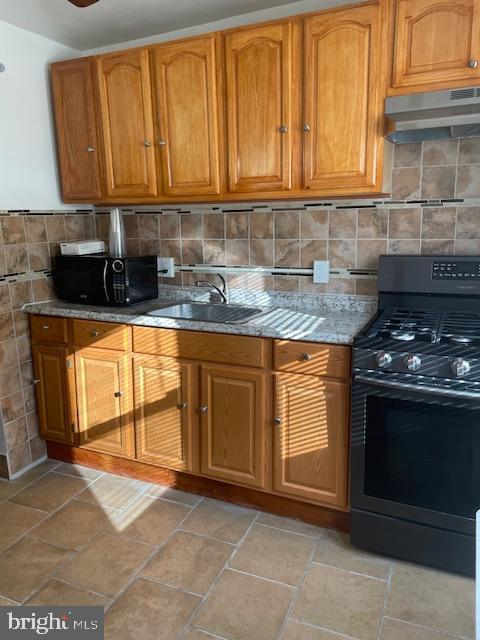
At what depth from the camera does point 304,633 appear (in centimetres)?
172

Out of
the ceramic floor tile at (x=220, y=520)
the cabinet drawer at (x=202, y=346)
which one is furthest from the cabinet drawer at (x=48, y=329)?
the ceramic floor tile at (x=220, y=520)

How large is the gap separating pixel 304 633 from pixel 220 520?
729 millimetres

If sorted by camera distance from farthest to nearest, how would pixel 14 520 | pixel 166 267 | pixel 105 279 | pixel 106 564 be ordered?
pixel 166 267
pixel 105 279
pixel 14 520
pixel 106 564

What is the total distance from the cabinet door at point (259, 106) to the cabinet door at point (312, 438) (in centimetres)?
95

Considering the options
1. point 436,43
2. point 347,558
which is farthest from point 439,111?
point 347,558

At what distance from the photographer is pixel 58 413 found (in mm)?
2846

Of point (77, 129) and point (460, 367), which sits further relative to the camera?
point (77, 129)

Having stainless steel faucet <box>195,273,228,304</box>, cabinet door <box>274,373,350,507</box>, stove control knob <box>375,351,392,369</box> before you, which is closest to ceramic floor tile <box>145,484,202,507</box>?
cabinet door <box>274,373,350,507</box>

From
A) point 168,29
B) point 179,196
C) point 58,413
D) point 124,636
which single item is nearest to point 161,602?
point 124,636

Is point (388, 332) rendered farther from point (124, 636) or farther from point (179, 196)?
point (124, 636)

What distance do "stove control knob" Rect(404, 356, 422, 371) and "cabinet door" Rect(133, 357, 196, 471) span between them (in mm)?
994

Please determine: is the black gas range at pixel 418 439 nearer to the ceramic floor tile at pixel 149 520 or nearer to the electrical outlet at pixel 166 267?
the ceramic floor tile at pixel 149 520

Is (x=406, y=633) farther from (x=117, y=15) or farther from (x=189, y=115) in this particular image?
(x=117, y=15)

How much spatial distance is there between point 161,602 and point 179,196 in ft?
6.06
